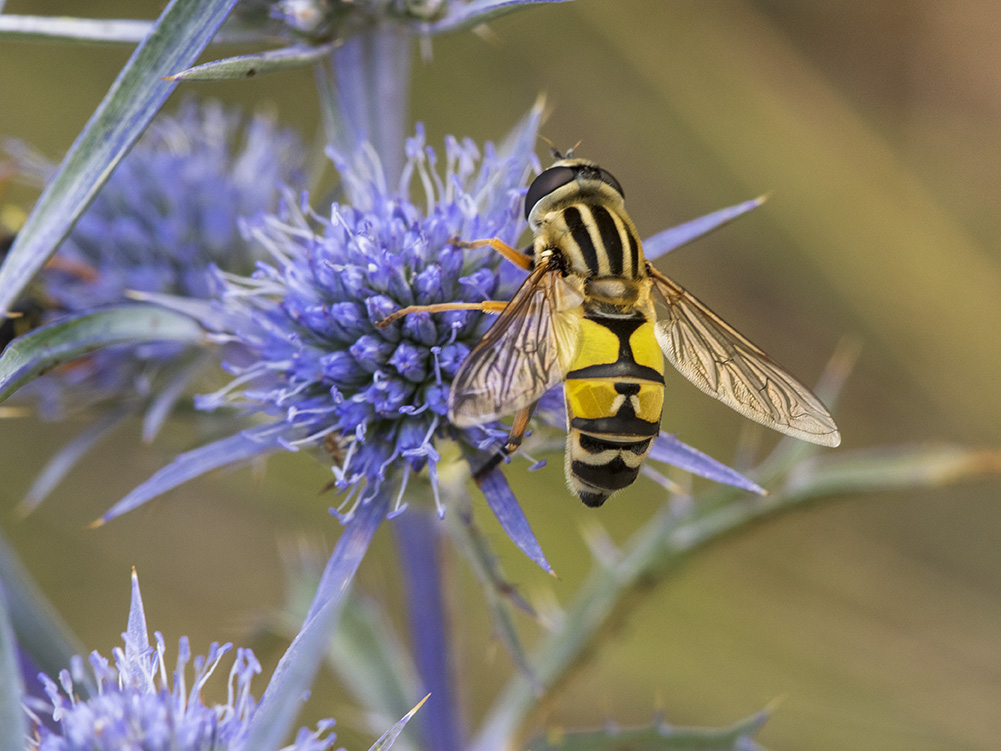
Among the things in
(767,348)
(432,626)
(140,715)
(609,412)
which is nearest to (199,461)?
(140,715)

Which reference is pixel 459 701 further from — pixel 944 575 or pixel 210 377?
pixel 944 575

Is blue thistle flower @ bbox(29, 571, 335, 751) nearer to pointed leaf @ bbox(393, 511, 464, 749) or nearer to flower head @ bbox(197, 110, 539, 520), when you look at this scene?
flower head @ bbox(197, 110, 539, 520)

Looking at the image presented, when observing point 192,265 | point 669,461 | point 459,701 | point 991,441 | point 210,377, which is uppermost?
point 192,265

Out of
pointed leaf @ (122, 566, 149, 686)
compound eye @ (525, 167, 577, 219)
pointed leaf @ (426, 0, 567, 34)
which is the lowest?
pointed leaf @ (122, 566, 149, 686)

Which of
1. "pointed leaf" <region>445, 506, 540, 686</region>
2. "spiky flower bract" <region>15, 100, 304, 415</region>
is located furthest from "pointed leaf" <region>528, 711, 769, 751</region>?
"spiky flower bract" <region>15, 100, 304, 415</region>

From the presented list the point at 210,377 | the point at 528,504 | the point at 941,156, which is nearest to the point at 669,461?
the point at 210,377

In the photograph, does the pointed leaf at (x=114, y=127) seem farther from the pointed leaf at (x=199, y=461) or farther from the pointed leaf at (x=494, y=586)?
the pointed leaf at (x=494, y=586)
